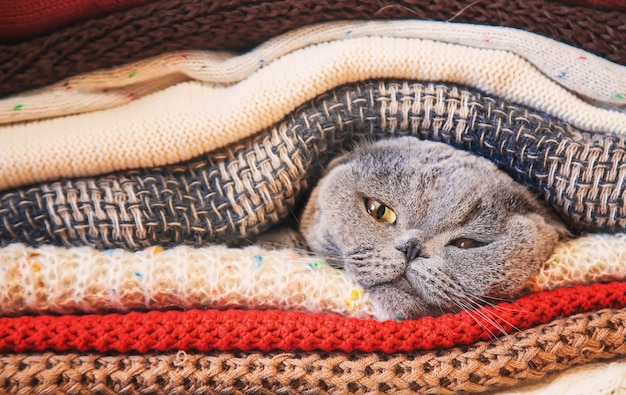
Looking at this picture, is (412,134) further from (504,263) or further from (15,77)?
(15,77)

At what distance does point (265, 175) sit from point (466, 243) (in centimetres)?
31

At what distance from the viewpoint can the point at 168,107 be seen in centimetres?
79

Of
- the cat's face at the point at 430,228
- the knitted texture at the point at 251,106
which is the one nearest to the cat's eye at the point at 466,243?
the cat's face at the point at 430,228

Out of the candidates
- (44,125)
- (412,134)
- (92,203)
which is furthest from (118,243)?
(412,134)

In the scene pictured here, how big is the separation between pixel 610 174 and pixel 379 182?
12.6 inches

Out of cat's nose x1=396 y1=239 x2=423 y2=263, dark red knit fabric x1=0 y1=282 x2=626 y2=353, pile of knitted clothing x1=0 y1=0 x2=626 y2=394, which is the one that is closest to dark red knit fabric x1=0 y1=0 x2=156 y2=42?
pile of knitted clothing x1=0 y1=0 x2=626 y2=394

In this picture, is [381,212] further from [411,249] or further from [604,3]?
[604,3]

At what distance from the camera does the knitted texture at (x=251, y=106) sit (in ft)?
2.42

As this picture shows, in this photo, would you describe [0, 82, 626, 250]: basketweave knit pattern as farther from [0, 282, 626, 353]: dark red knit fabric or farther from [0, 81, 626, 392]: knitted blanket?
[0, 282, 626, 353]: dark red knit fabric

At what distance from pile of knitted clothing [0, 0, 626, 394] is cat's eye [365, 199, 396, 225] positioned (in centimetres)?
11

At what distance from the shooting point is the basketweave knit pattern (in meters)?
0.73

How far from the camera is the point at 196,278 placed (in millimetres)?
708

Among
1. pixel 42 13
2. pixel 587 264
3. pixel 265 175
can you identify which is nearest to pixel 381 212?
pixel 265 175

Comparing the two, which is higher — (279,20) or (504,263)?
(279,20)
